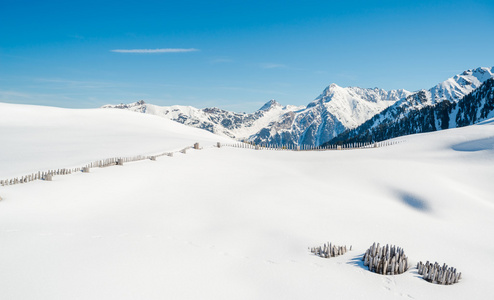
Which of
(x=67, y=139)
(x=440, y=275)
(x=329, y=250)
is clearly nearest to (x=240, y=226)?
(x=329, y=250)

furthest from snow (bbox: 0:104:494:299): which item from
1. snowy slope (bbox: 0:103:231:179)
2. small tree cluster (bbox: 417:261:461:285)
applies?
snowy slope (bbox: 0:103:231:179)

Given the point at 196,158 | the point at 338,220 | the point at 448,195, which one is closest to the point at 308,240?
the point at 338,220

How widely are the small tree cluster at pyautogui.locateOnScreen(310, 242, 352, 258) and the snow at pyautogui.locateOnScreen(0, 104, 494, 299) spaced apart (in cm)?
30

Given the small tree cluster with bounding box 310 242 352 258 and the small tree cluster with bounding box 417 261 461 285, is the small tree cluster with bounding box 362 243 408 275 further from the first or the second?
the small tree cluster with bounding box 310 242 352 258

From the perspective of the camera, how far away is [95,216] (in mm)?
13047

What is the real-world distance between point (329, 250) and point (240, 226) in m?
4.27

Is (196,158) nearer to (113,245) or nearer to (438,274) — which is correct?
(113,245)

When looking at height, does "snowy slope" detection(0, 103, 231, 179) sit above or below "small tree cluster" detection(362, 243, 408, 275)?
above

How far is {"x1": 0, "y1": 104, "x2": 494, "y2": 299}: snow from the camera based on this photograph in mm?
8430

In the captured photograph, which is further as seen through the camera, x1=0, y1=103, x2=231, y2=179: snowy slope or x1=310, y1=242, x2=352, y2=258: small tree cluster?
x1=0, y1=103, x2=231, y2=179: snowy slope

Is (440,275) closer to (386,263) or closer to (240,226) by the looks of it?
(386,263)

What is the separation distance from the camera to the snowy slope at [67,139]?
29.2 meters

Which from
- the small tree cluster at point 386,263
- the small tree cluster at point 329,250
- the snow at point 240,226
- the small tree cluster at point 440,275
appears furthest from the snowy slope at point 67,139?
the small tree cluster at point 440,275

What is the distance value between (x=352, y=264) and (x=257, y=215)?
5700 mm
